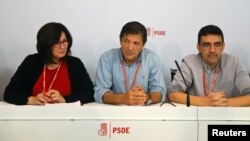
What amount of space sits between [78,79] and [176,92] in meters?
0.64

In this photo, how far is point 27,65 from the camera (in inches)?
78.9

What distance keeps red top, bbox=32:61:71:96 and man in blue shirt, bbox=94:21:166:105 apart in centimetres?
19

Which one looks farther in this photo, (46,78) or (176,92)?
(46,78)

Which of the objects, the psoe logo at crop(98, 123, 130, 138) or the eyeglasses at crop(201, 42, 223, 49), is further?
the eyeglasses at crop(201, 42, 223, 49)

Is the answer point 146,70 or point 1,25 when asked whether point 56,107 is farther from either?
point 1,25

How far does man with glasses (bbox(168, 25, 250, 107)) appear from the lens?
2029 millimetres

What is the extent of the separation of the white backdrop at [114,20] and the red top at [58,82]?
858mm

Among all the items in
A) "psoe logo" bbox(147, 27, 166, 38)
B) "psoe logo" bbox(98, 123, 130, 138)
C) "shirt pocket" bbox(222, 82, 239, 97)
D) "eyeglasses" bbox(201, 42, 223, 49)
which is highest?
"psoe logo" bbox(147, 27, 166, 38)

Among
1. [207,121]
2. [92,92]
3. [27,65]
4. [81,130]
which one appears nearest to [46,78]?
[27,65]

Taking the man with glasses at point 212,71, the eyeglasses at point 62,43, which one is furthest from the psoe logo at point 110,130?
the eyeglasses at point 62,43

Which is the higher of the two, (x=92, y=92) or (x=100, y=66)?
(x=100, y=66)

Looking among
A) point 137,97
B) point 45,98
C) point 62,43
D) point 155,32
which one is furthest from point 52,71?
point 155,32

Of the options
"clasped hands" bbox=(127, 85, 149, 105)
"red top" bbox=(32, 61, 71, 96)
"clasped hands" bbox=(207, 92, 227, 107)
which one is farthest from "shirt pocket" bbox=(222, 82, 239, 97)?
"red top" bbox=(32, 61, 71, 96)

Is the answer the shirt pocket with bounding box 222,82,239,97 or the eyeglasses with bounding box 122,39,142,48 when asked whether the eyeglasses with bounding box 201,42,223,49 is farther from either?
the eyeglasses with bounding box 122,39,142,48
